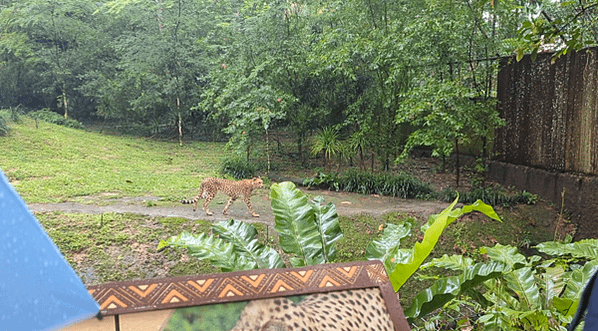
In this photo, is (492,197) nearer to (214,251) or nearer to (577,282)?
(577,282)

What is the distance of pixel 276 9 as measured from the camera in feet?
16.9

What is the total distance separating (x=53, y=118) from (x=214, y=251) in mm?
6082

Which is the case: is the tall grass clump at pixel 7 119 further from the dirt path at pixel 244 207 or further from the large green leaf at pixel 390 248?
the large green leaf at pixel 390 248

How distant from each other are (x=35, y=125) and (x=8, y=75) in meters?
1.22

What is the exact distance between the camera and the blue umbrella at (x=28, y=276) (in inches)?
16.5

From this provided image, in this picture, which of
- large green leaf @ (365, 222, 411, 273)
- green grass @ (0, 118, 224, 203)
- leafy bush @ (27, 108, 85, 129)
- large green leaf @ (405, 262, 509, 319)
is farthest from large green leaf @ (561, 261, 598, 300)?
leafy bush @ (27, 108, 85, 129)

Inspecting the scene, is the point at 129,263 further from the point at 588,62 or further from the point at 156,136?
the point at 588,62

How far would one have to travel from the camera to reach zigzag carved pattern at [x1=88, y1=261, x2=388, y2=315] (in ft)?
2.35

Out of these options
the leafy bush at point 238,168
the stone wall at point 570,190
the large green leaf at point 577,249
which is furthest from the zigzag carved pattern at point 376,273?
the leafy bush at point 238,168

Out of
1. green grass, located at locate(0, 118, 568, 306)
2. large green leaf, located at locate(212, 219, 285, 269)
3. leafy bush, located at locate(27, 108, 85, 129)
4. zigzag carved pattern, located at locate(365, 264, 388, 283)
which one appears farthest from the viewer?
leafy bush, located at locate(27, 108, 85, 129)

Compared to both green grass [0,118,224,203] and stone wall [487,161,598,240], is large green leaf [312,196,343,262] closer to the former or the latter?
green grass [0,118,224,203]

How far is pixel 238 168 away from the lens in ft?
17.1

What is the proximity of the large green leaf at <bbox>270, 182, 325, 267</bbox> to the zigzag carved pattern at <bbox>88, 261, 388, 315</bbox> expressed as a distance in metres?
0.64

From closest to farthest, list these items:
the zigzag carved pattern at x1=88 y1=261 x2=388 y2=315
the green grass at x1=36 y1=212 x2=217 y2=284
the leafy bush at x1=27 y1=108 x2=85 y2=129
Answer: the zigzag carved pattern at x1=88 y1=261 x2=388 y2=315
the green grass at x1=36 y1=212 x2=217 y2=284
the leafy bush at x1=27 y1=108 x2=85 y2=129
